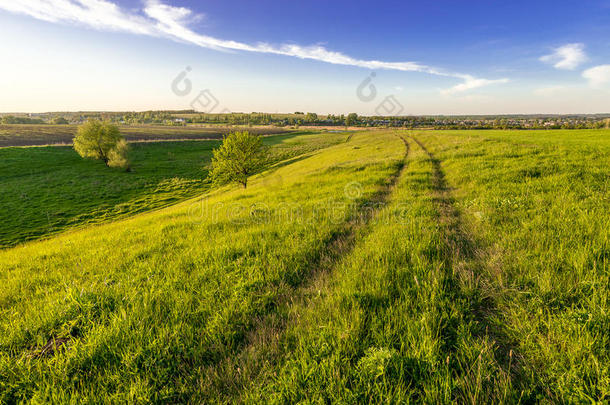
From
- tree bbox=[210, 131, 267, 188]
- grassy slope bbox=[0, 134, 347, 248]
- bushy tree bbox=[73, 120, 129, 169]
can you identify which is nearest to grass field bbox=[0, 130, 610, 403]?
tree bbox=[210, 131, 267, 188]

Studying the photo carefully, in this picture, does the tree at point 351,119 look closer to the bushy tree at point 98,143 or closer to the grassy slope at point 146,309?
the bushy tree at point 98,143

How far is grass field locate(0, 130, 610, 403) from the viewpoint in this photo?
225 centimetres

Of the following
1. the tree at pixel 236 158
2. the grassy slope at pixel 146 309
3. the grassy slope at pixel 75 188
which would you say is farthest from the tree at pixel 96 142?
the grassy slope at pixel 146 309

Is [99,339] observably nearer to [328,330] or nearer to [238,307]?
[238,307]

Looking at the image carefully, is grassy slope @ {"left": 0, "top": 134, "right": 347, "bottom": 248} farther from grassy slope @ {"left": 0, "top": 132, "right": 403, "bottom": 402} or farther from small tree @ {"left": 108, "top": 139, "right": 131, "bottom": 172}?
grassy slope @ {"left": 0, "top": 132, "right": 403, "bottom": 402}

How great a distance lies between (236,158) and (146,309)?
2727 centimetres

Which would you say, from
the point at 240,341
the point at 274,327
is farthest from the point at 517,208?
the point at 240,341

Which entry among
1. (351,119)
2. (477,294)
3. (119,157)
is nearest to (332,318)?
(477,294)

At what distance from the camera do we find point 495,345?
2.67m

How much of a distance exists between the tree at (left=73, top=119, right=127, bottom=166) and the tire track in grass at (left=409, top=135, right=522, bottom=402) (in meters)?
70.0

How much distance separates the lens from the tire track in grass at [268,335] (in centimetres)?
242

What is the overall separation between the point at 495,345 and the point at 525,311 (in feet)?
2.43

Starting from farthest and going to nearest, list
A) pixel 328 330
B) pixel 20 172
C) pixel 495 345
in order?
pixel 20 172
pixel 328 330
pixel 495 345

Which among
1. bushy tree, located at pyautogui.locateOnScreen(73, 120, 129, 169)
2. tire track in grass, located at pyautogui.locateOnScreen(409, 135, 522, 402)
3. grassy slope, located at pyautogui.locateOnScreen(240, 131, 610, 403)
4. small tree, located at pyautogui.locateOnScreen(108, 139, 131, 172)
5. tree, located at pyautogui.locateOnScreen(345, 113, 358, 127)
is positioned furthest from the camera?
tree, located at pyautogui.locateOnScreen(345, 113, 358, 127)
